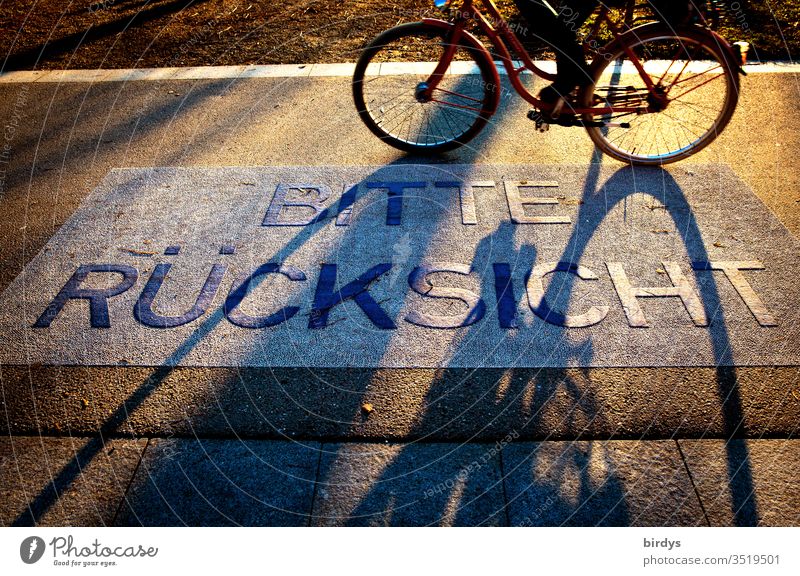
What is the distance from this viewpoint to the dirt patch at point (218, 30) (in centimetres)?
676

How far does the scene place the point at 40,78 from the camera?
652 cm

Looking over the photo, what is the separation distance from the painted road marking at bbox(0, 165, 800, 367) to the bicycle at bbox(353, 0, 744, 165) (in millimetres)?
366

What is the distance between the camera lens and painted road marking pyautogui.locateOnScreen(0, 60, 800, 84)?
6.36m

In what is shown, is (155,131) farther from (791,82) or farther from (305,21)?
(791,82)

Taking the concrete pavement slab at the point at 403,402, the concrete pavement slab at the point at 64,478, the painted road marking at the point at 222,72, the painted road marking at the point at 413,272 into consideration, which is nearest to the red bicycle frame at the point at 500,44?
the painted road marking at the point at 413,272

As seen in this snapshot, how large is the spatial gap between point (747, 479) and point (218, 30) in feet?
22.6

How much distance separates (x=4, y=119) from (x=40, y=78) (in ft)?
3.23

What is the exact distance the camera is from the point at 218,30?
7289 mm

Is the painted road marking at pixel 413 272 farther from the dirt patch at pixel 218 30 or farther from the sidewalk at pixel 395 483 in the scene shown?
the dirt patch at pixel 218 30

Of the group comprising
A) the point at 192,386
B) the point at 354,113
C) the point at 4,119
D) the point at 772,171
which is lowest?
the point at 772,171

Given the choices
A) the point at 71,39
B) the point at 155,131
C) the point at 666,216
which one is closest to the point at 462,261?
the point at 666,216

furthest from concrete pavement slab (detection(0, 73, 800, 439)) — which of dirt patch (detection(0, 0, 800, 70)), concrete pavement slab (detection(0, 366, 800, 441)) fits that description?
dirt patch (detection(0, 0, 800, 70))

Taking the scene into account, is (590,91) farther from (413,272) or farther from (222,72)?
(222,72)

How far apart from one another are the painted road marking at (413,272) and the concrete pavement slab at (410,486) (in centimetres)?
Result: 58
